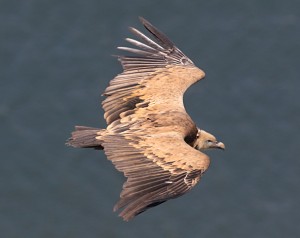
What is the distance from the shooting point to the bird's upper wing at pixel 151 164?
78.7 ft

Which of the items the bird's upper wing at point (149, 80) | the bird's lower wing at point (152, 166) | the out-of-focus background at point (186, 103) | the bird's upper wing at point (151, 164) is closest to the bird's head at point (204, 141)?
the bird's upper wing at point (149, 80)

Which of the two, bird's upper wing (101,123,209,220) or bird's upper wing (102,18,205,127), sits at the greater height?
bird's upper wing (102,18,205,127)

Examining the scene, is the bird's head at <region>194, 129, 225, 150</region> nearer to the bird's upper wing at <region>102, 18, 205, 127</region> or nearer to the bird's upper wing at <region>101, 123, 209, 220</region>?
the bird's upper wing at <region>102, 18, 205, 127</region>

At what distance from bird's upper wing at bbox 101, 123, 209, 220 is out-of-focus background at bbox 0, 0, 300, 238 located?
357 inches

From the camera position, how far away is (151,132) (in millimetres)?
26141

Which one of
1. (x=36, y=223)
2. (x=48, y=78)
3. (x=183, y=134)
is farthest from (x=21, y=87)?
(x=183, y=134)

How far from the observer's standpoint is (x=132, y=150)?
996 inches

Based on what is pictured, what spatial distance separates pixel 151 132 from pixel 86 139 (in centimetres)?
137

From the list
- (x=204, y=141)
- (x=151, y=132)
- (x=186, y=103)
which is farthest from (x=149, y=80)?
(x=186, y=103)

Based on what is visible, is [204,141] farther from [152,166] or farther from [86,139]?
[152,166]

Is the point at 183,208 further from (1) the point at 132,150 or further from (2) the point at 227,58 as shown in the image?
(1) the point at 132,150

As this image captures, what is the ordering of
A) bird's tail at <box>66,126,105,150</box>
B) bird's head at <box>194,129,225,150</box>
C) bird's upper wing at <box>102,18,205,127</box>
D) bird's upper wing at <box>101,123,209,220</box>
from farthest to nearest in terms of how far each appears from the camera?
1. bird's head at <box>194,129,225,150</box>
2. bird's upper wing at <box>102,18,205,127</box>
3. bird's tail at <box>66,126,105,150</box>
4. bird's upper wing at <box>101,123,209,220</box>

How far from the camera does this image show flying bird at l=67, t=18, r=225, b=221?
80.1 feet

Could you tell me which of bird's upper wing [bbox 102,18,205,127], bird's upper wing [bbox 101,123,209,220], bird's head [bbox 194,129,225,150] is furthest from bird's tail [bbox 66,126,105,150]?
bird's head [bbox 194,129,225,150]
